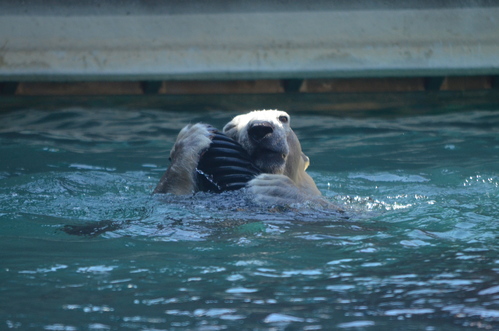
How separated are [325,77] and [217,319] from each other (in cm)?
638

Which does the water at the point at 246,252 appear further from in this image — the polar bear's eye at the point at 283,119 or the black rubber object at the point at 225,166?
the polar bear's eye at the point at 283,119

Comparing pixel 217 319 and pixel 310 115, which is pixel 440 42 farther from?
pixel 217 319

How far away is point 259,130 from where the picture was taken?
3.63 metres

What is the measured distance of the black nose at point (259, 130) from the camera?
3.60m

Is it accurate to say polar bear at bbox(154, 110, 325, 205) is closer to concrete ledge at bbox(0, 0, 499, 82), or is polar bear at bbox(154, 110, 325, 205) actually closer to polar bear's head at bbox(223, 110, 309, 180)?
polar bear's head at bbox(223, 110, 309, 180)

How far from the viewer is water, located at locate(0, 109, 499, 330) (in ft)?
7.20

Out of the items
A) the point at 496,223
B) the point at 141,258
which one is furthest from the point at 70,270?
the point at 496,223

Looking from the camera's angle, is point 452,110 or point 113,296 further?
point 452,110

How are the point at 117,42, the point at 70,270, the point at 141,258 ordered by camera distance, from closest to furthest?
the point at 70,270
the point at 141,258
the point at 117,42

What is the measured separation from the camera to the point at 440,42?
8.34 m

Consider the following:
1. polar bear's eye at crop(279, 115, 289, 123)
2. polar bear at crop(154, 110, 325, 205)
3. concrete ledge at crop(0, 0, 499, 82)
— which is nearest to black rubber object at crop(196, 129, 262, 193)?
polar bear at crop(154, 110, 325, 205)

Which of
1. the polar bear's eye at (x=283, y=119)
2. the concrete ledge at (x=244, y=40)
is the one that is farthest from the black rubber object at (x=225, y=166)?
the concrete ledge at (x=244, y=40)

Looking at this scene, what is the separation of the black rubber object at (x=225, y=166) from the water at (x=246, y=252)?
0.10m

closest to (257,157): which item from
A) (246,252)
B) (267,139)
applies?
(267,139)
